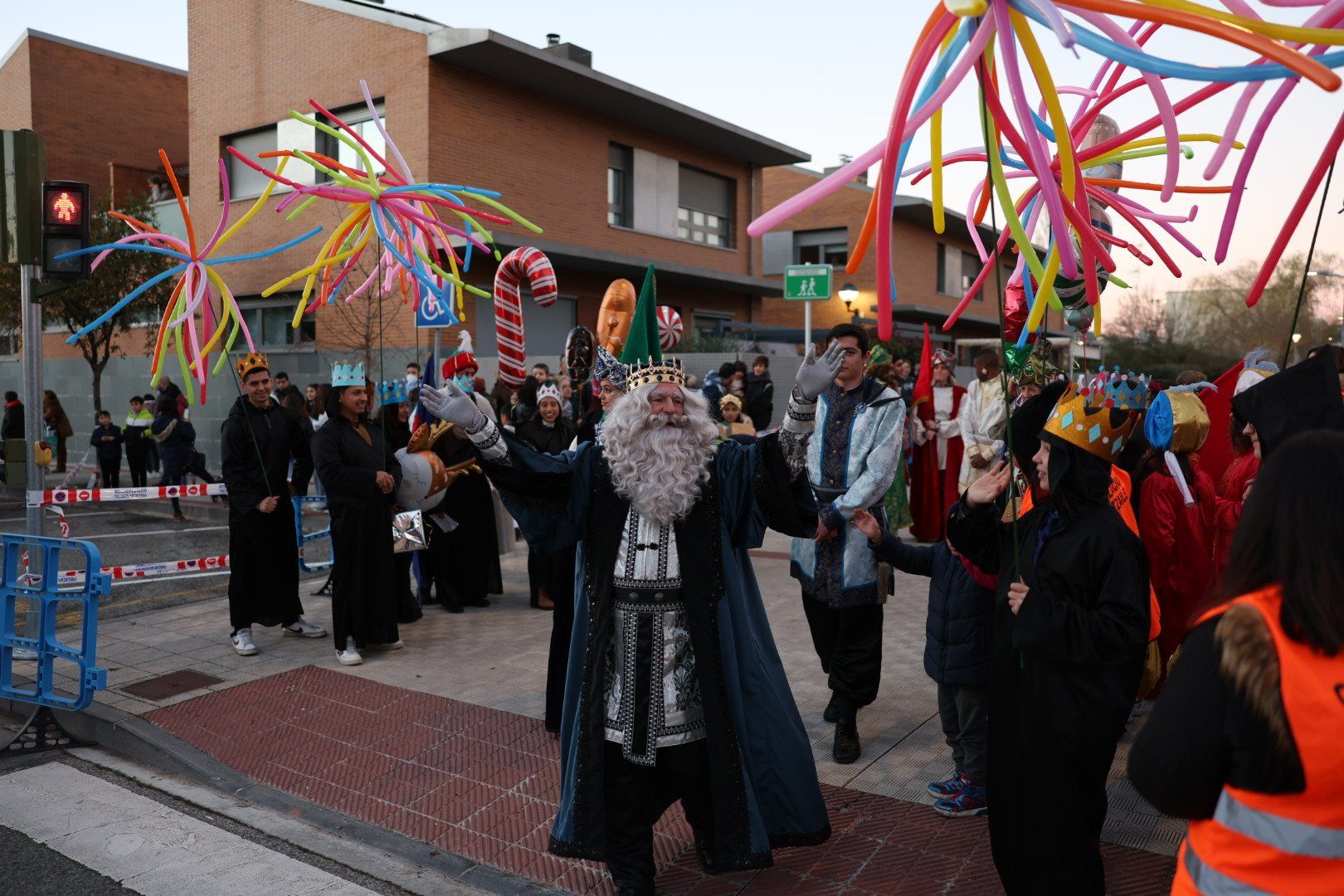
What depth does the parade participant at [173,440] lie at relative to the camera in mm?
14328

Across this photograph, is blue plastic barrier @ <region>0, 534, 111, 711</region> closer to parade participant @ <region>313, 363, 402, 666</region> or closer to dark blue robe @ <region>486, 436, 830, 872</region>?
parade participant @ <region>313, 363, 402, 666</region>

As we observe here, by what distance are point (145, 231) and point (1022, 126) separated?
5.79 m

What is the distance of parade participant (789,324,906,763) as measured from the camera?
4.73 meters

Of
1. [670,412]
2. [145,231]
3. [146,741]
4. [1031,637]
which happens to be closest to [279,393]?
[145,231]

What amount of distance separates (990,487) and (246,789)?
3656 mm

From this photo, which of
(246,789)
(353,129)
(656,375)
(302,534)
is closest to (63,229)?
(246,789)

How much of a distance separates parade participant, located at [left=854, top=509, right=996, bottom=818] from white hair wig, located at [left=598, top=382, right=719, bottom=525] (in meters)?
0.82

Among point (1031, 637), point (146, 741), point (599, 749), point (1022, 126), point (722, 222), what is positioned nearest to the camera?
point (1022, 126)

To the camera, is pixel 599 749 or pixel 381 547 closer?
pixel 599 749

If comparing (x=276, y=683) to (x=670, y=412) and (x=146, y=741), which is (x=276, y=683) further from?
(x=670, y=412)

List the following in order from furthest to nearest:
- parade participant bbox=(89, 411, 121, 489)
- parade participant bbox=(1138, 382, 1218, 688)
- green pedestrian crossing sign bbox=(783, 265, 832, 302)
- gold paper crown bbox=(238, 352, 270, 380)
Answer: parade participant bbox=(89, 411, 121, 489)
green pedestrian crossing sign bbox=(783, 265, 832, 302)
gold paper crown bbox=(238, 352, 270, 380)
parade participant bbox=(1138, 382, 1218, 688)

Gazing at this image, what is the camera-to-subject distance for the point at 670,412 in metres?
3.59

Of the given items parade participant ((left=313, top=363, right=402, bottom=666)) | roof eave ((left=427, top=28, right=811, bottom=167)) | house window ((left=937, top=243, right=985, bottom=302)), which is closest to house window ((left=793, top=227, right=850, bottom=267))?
house window ((left=937, top=243, right=985, bottom=302))

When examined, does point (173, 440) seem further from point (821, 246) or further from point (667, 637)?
point (821, 246)
